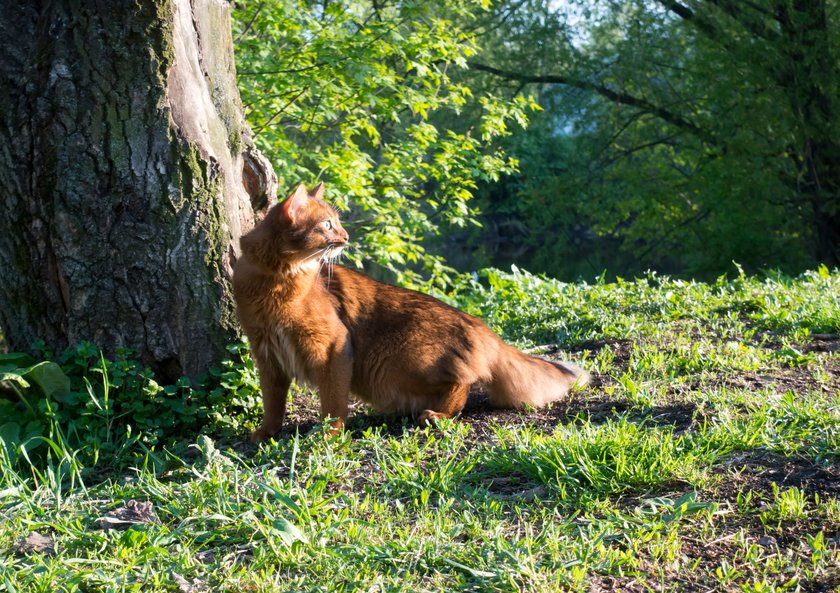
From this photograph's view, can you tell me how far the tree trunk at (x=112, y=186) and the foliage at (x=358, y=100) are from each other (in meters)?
4.81

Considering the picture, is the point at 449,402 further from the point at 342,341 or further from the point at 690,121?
the point at 690,121

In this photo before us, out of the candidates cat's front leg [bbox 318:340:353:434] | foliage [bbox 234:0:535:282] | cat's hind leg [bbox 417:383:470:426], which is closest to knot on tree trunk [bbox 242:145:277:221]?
cat's front leg [bbox 318:340:353:434]

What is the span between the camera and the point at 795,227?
16.5 metres

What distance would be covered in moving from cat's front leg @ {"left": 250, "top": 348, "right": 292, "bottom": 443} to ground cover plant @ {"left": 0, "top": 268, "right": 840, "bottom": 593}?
0.10m

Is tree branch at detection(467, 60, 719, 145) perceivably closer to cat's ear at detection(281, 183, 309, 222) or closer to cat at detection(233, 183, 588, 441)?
cat at detection(233, 183, 588, 441)

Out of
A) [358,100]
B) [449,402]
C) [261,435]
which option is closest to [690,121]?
[358,100]

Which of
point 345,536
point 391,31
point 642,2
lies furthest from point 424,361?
point 642,2

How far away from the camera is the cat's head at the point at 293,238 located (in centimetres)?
484

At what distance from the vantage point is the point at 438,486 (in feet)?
12.5

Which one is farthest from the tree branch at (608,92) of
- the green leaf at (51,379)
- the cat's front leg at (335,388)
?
the green leaf at (51,379)

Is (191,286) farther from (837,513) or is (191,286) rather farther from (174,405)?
(837,513)

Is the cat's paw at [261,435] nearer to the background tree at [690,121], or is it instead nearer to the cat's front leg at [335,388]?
the cat's front leg at [335,388]

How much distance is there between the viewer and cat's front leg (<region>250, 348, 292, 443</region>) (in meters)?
4.89

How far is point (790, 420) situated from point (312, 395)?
2.94 m
